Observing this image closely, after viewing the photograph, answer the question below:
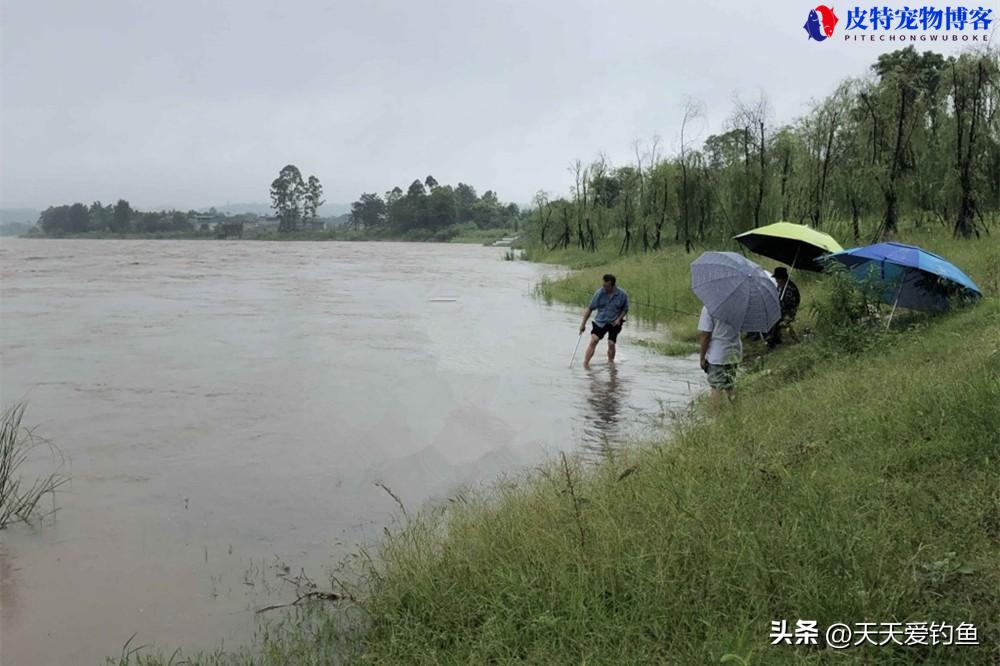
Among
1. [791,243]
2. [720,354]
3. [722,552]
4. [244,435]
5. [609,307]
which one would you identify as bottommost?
[244,435]

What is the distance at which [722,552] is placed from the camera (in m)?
3.41

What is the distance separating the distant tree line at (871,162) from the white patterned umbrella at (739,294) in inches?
465

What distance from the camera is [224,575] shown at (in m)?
4.92

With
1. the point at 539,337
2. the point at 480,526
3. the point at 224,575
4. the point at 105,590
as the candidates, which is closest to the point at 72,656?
the point at 105,590

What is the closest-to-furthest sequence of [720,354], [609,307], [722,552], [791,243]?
[722,552]
[720,354]
[791,243]
[609,307]

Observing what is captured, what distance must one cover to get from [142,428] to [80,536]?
329 cm

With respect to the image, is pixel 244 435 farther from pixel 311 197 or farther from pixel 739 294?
pixel 311 197

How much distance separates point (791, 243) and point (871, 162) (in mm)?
10240

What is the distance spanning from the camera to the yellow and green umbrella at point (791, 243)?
10391 millimetres

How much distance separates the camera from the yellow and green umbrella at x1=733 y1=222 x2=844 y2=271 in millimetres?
10391

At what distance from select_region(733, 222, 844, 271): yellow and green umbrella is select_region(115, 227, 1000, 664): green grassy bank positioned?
4.93 m

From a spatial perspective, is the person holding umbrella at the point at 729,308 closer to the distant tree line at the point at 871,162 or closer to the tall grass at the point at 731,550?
the tall grass at the point at 731,550

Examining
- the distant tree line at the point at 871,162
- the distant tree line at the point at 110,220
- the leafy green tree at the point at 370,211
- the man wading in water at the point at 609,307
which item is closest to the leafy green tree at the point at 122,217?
the distant tree line at the point at 110,220

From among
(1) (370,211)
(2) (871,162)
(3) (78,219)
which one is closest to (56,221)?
(3) (78,219)
